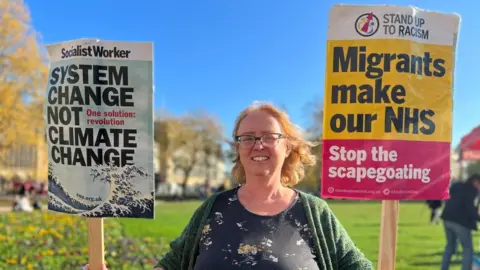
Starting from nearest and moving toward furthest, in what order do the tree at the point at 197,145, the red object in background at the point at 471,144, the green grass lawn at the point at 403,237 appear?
the green grass lawn at the point at 403,237 < the red object in background at the point at 471,144 < the tree at the point at 197,145

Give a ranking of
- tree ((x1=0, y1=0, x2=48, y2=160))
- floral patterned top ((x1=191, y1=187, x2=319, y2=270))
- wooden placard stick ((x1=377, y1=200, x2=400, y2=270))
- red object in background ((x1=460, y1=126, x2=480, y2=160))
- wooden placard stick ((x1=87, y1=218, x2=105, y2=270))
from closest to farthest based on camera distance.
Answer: floral patterned top ((x1=191, y1=187, x2=319, y2=270))
wooden placard stick ((x1=377, y1=200, x2=400, y2=270))
wooden placard stick ((x1=87, y1=218, x2=105, y2=270))
red object in background ((x1=460, y1=126, x2=480, y2=160))
tree ((x1=0, y1=0, x2=48, y2=160))

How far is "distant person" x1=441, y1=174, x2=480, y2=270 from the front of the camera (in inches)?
282

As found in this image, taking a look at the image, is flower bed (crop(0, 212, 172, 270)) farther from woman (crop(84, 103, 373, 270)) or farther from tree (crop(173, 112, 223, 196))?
tree (crop(173, 112, 223, 196))

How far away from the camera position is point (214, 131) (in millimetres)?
49438

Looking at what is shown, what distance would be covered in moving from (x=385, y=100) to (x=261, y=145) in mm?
840

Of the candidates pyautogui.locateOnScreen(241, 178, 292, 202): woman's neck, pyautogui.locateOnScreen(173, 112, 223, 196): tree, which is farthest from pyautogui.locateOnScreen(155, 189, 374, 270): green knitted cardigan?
pyautogui.locateOnScreen(173, 112, 223, 196): tree

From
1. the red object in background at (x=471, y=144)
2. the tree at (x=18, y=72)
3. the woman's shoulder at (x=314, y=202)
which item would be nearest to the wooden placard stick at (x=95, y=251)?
the woman's shoulder at (x=314, y=202)


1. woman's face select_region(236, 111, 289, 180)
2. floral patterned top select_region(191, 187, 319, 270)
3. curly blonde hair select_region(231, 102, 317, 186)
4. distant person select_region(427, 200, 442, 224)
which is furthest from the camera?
distant person select_region(427, 200, 442, 224)

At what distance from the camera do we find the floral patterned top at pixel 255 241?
239cm

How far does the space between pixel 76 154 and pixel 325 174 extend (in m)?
1.55

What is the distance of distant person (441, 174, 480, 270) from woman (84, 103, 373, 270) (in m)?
5.38

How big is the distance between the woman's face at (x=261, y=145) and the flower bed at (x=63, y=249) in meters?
4.70

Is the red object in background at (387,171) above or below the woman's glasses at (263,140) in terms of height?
below

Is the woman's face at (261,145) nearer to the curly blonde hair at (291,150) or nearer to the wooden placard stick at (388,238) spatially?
the curly blonde hair at (291,150)
